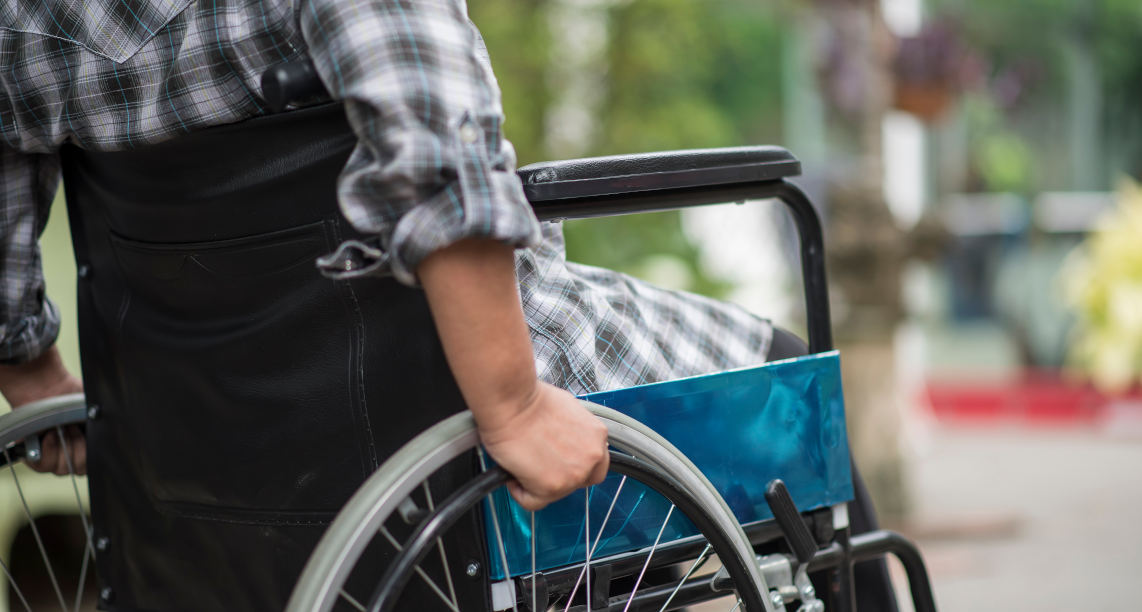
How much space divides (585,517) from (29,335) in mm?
661

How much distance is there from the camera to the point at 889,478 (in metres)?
3.55

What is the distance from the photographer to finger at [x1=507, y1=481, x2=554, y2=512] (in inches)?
35.3

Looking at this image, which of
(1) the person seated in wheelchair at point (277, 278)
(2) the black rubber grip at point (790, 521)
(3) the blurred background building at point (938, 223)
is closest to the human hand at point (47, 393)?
(1) the person seated in wheelchair at point (277, 278)

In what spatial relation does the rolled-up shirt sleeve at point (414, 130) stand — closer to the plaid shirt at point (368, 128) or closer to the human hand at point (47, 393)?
the plaid shirt at point (368, 128)

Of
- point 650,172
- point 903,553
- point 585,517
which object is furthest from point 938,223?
point 585,517

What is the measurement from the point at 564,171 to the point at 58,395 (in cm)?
72

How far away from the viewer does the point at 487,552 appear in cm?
96

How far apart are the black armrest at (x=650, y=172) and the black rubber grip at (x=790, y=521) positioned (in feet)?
1.03

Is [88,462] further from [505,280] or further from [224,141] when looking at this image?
[505,280]

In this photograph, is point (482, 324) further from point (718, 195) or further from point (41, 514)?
point (41, 514)

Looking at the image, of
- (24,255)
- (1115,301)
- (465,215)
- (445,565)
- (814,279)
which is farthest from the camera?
(1115,301)

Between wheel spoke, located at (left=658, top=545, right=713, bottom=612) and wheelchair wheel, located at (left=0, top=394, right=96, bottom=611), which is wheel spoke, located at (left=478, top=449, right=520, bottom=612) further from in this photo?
wheelchair wheel, located at (left=0, top=394, right=96, bottom=611)

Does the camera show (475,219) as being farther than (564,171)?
No

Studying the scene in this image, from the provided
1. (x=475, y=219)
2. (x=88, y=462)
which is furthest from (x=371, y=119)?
(x=88, y=462)
